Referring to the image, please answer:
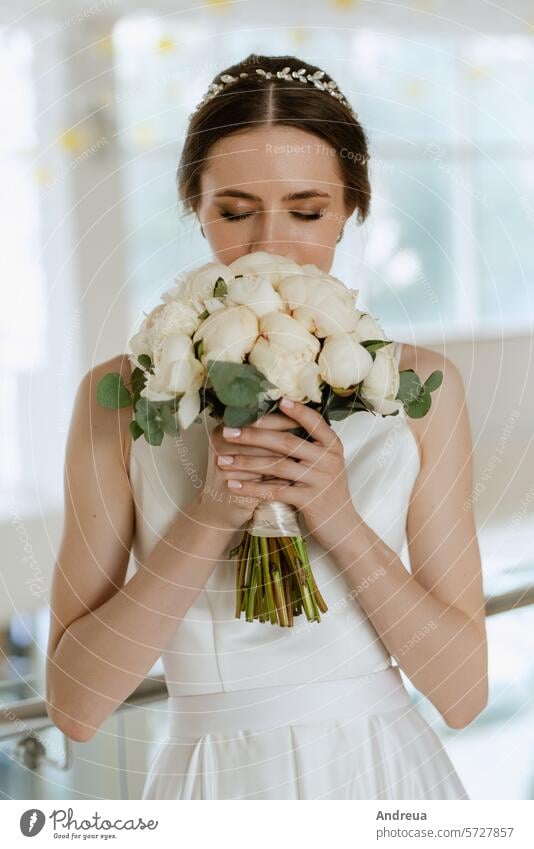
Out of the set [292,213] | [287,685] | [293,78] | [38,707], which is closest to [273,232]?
[292,213]

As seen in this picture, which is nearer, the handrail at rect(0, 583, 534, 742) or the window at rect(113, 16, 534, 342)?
the handrail at rect(0, 583, 534, 742)

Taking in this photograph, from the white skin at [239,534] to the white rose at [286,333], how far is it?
0.11 m

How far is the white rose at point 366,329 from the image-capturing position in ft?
2.29

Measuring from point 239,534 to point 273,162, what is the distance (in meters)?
0.34

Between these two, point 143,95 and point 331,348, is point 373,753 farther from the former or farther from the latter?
point 143,95

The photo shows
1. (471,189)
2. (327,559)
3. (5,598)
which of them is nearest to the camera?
(327,559)

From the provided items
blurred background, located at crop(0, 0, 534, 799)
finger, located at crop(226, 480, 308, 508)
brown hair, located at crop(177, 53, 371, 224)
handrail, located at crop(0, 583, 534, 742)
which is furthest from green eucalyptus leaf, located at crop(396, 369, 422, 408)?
handrail, located at crop(0, 583, 534, 742)

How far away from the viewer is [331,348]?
672mm

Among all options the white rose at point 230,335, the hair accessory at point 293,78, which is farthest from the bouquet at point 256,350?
the hair accessory at point 293,78

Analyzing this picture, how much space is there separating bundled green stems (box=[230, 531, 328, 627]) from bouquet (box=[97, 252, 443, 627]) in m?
0.11

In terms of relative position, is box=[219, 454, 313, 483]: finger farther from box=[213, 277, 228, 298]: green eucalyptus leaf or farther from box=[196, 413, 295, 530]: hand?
box=[213, 277, 228, 298]: green eucalyptus leaf

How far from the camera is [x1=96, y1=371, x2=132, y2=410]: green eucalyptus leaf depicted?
77 centimetres

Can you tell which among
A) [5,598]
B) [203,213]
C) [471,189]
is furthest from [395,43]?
[5,598]
